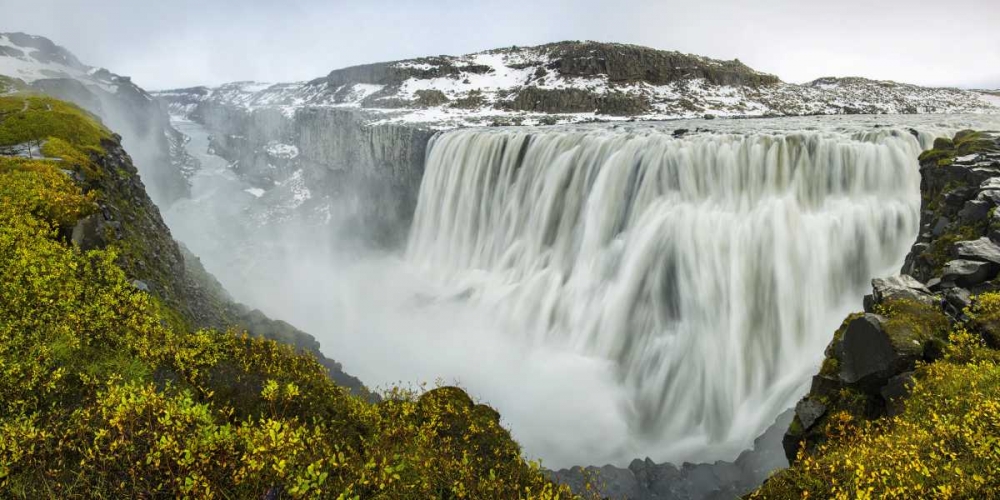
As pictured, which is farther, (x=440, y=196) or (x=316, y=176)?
(x=316, y=176)

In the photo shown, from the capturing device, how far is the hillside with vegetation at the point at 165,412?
4523 mm

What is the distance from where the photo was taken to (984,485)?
4906 mm

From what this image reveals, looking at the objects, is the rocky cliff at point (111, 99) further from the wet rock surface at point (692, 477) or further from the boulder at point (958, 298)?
the boulder at point (958, 298)

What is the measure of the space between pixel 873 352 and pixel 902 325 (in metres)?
0.72

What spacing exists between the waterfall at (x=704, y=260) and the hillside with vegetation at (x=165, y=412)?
11.4 metres

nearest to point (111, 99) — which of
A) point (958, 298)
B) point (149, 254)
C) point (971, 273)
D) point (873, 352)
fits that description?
point (149, 254)

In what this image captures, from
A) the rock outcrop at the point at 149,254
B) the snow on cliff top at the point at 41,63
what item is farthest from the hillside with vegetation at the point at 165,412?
the snow on cliff top at the point at 41,63

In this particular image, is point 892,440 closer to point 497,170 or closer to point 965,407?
point 965,407

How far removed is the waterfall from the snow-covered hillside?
27857mm

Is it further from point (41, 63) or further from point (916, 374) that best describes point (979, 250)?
point (41, 63)

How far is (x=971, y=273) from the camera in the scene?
941cm

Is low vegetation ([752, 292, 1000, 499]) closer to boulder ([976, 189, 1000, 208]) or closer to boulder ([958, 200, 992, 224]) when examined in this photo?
boulder ([958, 200, 992, 224])

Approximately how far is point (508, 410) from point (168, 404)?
15.2 meters

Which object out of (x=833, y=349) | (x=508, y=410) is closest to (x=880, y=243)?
(x=833, y=349)
